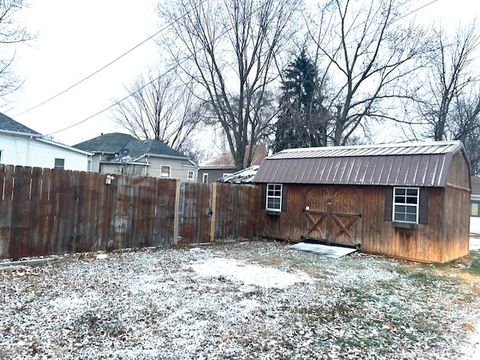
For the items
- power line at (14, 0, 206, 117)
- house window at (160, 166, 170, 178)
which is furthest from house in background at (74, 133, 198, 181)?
power line at (14, 0, 206, 117)

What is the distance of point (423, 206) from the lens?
8.68 m

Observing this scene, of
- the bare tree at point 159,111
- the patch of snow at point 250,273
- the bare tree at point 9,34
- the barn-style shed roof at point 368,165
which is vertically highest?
the bare tree at point 159,111

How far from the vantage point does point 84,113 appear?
28938 millimetres

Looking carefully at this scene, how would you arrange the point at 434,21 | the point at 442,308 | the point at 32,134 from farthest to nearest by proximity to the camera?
1. the point at 434,21
2. the point at 32,134
3. the point at 442,308

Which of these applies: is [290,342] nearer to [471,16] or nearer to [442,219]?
[442,219]

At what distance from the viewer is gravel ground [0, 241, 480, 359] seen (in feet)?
10.9

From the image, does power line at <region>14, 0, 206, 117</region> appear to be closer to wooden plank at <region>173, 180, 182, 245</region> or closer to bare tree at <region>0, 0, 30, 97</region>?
bare tree at <region>0, 0, 30, 97</region>

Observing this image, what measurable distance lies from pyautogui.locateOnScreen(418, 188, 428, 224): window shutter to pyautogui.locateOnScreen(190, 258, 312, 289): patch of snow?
4.10 m

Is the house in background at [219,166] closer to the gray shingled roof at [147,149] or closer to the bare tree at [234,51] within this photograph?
the gray shingled roof at [147,149]

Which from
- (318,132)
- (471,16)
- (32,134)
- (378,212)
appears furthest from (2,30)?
(471,16)

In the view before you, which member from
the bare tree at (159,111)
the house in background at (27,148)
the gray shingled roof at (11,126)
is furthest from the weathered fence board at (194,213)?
the bare tree at (159,111)

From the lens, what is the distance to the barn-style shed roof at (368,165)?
28.2ft

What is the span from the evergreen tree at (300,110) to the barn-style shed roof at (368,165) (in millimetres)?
9708

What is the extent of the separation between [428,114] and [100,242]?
2006 cm
